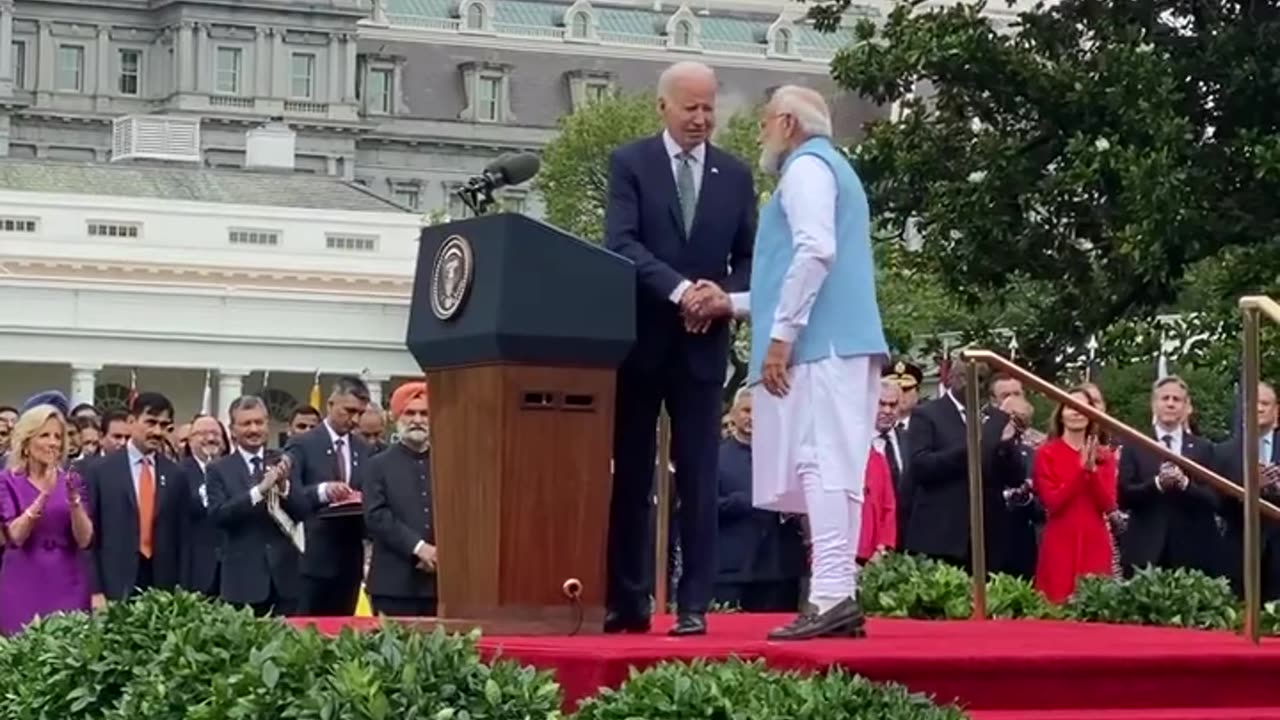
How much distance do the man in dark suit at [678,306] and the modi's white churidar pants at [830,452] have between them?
36 centimetres

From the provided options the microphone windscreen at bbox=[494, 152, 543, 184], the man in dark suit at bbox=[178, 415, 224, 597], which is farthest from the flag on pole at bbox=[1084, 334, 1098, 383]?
the microphone windscreen at bbox=[494, 152, 543, 184]

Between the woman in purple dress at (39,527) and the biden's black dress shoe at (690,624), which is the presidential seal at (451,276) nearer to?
the biden's black dress shoe at (690,624)

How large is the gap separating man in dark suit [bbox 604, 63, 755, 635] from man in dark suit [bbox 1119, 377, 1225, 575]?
4811 mm

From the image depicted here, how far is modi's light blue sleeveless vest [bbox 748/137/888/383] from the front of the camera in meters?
10.5

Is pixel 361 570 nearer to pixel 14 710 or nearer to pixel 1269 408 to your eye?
pixel 1269 408

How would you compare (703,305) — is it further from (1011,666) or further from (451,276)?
(1011,666)

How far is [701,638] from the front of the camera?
10594 millimetres

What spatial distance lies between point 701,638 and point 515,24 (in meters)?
133

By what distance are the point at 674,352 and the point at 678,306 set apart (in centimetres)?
24

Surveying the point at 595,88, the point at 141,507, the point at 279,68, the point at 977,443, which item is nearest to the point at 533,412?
the point at 977,443

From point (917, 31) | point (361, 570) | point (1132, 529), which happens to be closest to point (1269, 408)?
point (1132, 529)

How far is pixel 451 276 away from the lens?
10852mm

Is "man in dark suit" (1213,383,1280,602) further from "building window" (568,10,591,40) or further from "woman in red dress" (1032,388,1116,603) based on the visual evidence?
"building window" (568,10,591,40)

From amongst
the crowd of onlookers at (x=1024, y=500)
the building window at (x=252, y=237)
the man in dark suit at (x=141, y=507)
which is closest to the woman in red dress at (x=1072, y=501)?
the crowd of onlookers at (x=1024, y=500)
